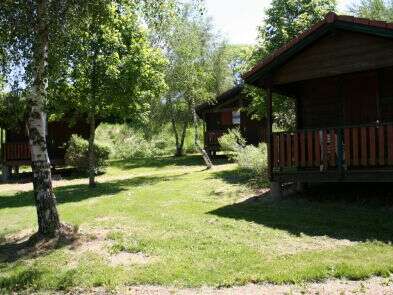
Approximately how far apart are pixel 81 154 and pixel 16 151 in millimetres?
3390

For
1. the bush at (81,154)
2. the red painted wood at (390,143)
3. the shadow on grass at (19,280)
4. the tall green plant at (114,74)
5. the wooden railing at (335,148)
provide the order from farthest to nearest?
the bush at (81,154) → the tall green plant at (114,74) → the wooden railing at (335,148) → the red painted wood at (390,143) → the shadow on grass at (19,280)

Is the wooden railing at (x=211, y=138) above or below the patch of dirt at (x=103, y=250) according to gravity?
above

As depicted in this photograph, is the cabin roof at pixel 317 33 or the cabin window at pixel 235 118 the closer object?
the cabin roof at pixel 317 33

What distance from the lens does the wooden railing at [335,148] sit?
11.1 m

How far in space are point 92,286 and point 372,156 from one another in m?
6.92

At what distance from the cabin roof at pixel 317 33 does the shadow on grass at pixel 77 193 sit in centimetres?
701

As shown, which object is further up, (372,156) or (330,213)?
(372,156)

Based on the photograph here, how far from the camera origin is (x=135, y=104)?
19188mm

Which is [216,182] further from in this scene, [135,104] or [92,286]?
[92,286]

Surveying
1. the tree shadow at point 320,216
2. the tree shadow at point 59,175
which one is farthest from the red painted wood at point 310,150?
the tree shadow at point 59,175

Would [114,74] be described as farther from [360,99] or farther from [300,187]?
[360,99]

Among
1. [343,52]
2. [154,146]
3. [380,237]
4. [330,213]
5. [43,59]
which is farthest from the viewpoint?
[154,146]

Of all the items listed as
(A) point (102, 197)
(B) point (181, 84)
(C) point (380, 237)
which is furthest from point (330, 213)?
(B) point (181, 84)

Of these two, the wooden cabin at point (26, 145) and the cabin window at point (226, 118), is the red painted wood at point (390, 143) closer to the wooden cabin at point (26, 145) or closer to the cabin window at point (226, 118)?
the wooden cabin at point (26, 145)
